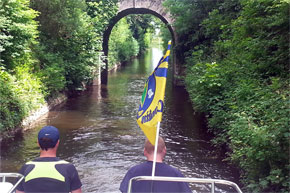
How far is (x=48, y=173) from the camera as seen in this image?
3.00 metres

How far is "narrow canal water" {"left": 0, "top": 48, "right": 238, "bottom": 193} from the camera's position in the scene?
7211 mm

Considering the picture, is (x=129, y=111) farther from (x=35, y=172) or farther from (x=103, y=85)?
(x=35, y=172)

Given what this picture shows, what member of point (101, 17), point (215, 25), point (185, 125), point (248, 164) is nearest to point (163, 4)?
point (101, 17)

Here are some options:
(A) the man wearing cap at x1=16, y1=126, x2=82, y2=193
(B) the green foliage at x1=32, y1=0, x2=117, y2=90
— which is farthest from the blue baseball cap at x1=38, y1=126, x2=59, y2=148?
(B) the green foliage at x1=32, y1=0, x2=117, y2=90

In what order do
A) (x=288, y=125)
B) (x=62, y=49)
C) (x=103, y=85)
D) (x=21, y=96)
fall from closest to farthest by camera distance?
(x=288, y=125), (x=21, y=96), (x=62, y=49), (x=103, y=85)

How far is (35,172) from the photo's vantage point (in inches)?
119

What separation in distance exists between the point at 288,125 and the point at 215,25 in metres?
10.5

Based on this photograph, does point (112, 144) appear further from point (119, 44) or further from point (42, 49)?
point (119, 44)

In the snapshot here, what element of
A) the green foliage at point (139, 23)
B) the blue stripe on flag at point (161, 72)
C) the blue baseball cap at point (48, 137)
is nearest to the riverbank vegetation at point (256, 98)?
the blue stripe on flag at point (161, 72)

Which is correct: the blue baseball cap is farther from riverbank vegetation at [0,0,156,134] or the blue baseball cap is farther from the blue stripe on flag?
riverbank vegetation at [0,0,156,134]

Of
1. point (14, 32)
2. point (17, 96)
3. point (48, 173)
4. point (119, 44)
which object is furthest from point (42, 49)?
point (119, 44)

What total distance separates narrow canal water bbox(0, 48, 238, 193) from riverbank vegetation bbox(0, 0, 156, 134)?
95 cm

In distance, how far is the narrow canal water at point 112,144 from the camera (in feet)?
23.7

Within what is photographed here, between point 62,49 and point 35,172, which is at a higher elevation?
point 62,49
